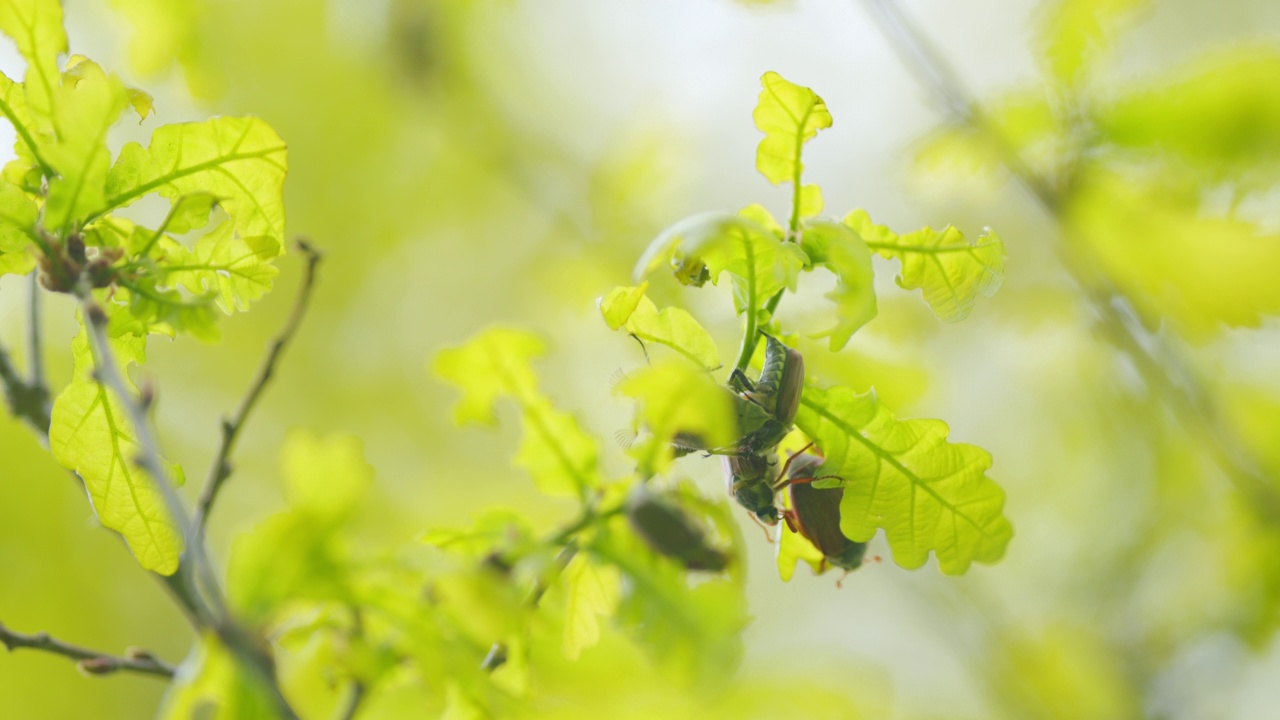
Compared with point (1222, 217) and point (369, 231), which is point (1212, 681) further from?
point (369, 231)

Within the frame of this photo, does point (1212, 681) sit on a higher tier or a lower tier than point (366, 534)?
higher

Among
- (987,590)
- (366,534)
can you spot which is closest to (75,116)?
(366,534)

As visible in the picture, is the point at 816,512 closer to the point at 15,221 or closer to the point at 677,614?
the point at 677,614

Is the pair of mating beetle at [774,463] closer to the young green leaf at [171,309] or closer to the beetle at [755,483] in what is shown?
the beetle at [755,483]

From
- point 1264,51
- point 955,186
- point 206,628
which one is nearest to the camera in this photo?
point 206,628

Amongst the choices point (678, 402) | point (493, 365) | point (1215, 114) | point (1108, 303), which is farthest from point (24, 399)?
point (1215, 114)

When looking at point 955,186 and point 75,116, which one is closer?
point 75,116

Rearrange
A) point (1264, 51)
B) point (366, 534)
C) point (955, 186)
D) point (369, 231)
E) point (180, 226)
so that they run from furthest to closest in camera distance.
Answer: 1. point (369, 231)
2. point (366, 534)
3. point (955, 186)
4. point (1264, 51)
5. point (180, 226)
